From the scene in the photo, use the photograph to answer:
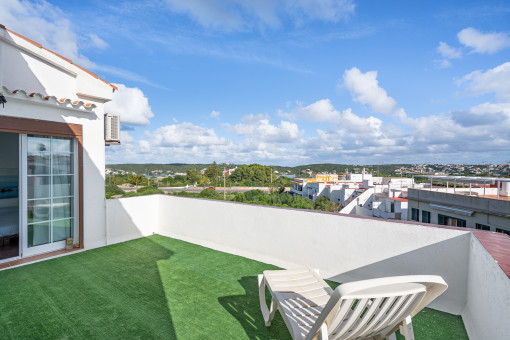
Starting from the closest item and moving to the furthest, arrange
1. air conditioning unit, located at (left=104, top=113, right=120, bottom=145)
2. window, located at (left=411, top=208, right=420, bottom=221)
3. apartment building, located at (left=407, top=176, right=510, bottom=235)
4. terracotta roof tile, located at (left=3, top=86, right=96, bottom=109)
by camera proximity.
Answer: terracotta roof tile, located at (left=3, top=86, right=96, bottom=109) < air conditioning unit, located at (left=104, top=113, right=120, bottom=145) < apartment building, located at (left=407, top=176, right=510, bottom=235) < window, located at (left=411, top=208, right=420, bottom=221)

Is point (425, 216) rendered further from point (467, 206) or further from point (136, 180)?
point (136, 180)

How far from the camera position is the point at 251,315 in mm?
3080

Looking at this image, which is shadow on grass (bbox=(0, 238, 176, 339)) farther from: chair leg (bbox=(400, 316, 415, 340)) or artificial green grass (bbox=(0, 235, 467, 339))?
chair leg (bbox=(400, 316, 415, 340))

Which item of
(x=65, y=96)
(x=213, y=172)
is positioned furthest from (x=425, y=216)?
(x=213, y=172)

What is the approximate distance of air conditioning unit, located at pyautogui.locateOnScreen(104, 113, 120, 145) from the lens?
591 centimetres

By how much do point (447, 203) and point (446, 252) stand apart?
27.3 metres

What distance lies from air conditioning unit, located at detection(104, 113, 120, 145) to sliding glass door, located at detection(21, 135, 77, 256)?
28.1 inches

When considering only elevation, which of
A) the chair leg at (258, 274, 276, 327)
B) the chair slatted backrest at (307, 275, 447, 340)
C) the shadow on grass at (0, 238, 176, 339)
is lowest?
the shadow on grass at (0, 238, 176, 339)

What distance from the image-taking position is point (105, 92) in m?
5.71

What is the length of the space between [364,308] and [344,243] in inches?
87.5

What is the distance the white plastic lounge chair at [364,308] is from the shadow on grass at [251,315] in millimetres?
467

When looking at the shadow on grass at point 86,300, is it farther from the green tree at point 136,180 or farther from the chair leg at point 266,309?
the green tree at point 136,180

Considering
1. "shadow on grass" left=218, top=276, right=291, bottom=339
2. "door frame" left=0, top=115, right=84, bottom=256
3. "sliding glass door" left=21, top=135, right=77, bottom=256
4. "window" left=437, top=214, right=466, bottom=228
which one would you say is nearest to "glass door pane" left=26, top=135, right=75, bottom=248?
"sliding glass door" left=21, top=135, right=77, bottom=256

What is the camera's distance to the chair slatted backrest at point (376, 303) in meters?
1.49
